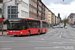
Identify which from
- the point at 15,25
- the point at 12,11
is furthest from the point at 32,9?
the point at 15,25

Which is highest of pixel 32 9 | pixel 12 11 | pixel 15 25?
pixel 32 9

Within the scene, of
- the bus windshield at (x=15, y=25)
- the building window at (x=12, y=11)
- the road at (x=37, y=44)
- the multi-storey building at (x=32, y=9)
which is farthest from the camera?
the multi-storey building at (x=32, y=9)

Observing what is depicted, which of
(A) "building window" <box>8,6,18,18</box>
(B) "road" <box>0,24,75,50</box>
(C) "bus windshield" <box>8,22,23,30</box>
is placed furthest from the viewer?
(A) "building window" <box>8,6,18,18</box>

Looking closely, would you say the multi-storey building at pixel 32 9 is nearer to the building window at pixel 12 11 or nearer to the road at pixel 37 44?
the building window at pixel 12 11

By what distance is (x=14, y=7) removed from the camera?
5003 cm

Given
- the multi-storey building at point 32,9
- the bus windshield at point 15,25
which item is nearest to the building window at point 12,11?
the multi-storey building at point 32,9

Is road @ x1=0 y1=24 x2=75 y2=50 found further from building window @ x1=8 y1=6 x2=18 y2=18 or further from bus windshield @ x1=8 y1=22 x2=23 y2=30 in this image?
building window @ x1=8 y1=6 x2=18 y2=18

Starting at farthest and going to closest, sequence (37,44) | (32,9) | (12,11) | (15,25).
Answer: (32,9) → (12,11) → (15,25) → (37,44)

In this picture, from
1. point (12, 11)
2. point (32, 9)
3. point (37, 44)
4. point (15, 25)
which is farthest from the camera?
point (32, 9)

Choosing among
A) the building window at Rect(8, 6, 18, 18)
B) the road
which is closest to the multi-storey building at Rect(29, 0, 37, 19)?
the building window at Rect(8, 6, 18, 18)

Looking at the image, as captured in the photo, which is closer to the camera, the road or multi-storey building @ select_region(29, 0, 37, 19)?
the road

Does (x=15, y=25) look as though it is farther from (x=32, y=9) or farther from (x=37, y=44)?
(x=32, y=9)

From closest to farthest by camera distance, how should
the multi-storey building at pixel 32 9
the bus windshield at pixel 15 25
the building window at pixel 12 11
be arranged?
the bus windshield at pixel 15 25
the building window at pixel 12 11
the multi-storey building at pixel 32 9

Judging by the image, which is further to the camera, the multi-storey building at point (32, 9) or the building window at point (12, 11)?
the multi-storey building at point (32, 9)
